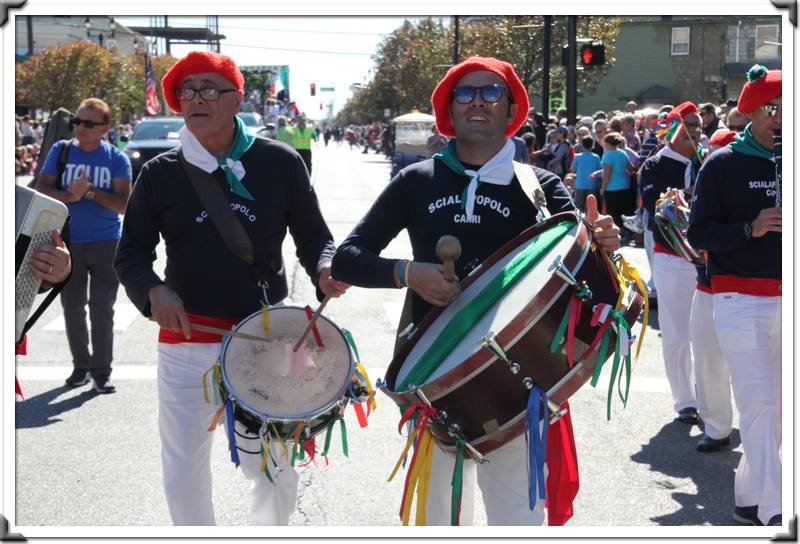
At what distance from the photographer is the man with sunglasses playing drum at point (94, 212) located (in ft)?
24.7

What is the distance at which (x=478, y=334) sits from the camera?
3424 millimetres

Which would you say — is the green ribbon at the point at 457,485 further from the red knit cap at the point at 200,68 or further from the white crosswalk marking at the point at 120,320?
the white crosswalk marking at the point at 120,320

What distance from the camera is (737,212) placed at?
5.00 m

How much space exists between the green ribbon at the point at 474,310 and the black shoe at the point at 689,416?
3.82 m

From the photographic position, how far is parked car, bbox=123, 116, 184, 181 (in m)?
22.3

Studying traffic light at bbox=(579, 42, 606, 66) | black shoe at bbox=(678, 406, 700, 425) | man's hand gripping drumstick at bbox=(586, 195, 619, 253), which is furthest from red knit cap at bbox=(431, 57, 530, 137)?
traffic light at bbox=(579, 42, 606, 66)

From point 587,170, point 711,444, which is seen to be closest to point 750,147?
point 711,444

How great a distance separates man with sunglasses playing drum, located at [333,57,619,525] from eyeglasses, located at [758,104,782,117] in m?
1.55

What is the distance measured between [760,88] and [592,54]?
15611mm

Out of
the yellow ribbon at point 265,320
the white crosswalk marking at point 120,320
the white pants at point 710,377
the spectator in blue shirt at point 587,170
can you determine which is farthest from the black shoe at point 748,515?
the spectator in blue shirt at point 587,170

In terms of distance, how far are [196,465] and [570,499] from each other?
4.75 feet

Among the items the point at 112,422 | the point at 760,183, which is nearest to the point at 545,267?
the point at 760,183

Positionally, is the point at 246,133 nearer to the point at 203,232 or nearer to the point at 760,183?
the point at 203,232

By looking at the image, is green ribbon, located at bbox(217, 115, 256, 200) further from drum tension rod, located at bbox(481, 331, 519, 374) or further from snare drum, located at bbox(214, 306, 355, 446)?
drum tension rod, located at bbox(481, 331, 519, 374)
